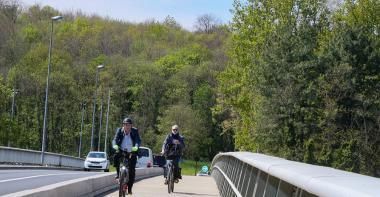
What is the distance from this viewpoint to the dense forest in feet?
139

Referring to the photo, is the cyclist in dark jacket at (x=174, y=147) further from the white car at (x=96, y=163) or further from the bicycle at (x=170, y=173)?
the white car at (x=96, y=163)

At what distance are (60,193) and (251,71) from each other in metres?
37.7

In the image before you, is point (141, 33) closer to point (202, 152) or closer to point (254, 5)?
point (202, 152)

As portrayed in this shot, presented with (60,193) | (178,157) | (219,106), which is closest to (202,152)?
(219,106)

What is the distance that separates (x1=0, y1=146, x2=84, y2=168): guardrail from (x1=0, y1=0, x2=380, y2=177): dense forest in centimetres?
1177

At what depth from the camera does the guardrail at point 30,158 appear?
36.6 meters

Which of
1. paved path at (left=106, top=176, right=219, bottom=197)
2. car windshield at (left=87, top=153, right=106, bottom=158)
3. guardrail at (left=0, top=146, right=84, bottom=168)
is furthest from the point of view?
car windshield at (left=87, top=153, right=106, bottom=158)

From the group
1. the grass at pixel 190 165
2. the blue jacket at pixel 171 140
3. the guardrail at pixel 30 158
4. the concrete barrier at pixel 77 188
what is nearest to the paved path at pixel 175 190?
the concrete barrier at pixel 77 188

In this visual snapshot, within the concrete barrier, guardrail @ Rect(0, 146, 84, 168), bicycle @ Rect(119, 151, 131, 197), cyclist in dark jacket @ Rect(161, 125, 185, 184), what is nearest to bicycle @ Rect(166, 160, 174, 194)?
cyclist in dark jacket @ Rect(161, 125, 185, 184)

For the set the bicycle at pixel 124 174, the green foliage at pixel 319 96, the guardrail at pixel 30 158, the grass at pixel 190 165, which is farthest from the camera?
the grass at pixel 190 165

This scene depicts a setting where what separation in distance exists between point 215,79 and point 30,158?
52.1 m

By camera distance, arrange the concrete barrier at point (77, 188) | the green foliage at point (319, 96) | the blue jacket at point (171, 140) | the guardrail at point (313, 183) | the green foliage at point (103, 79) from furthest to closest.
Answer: the green foliage at point (103, 79) → the green foliage at point (319, 96) → the blue jacket at point (171, 140) → the concrete barrier at point (77, 188) → the guardrail at point (313, 183)

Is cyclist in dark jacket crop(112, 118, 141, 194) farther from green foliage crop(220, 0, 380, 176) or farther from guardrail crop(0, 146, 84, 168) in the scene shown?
green foliage crop(220, 0, 380, 176)

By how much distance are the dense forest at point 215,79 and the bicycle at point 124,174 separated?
27421 mm
